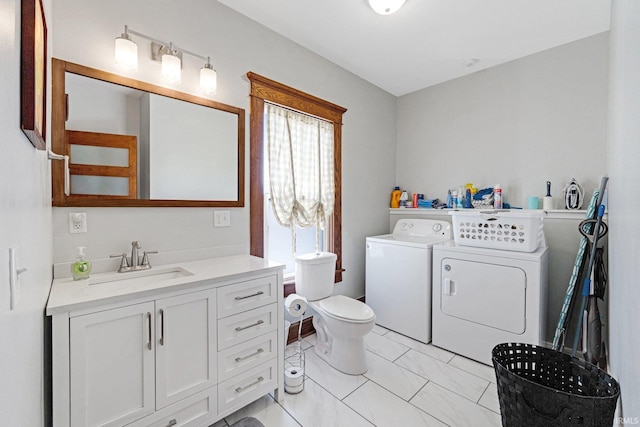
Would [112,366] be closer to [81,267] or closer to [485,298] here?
[81,267]

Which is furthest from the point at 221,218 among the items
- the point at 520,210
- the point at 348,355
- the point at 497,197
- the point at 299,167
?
the point at 520,210

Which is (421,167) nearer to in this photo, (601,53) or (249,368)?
(601,53)

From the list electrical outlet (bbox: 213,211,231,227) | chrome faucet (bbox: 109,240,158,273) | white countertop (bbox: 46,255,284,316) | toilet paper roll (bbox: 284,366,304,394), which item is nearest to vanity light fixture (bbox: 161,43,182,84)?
electrical outlet (bbox: 213,211,231,227)

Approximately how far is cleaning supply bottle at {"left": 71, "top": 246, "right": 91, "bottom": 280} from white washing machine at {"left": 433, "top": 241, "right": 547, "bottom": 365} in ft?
7.97

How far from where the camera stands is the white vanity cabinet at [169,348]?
113 cm

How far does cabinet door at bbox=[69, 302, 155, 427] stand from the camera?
1138 mm

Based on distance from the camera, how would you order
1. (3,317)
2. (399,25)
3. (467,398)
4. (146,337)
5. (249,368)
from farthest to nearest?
(399,25) → (467,398) → (249,368) → (146,337) → (3,317)

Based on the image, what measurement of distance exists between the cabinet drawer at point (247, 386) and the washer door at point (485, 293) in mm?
1552

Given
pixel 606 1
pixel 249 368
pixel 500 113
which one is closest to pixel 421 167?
pixel 500 113

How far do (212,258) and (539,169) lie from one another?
9.34 ft

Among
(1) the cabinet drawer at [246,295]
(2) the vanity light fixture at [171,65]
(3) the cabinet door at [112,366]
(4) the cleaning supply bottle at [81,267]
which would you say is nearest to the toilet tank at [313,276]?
(1) the cabinet drawer at [246,295]

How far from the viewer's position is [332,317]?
2.14m

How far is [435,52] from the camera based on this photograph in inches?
104

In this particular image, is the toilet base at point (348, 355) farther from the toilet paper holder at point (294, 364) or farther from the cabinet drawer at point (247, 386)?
the cabinet drawer at point (247, 386)
